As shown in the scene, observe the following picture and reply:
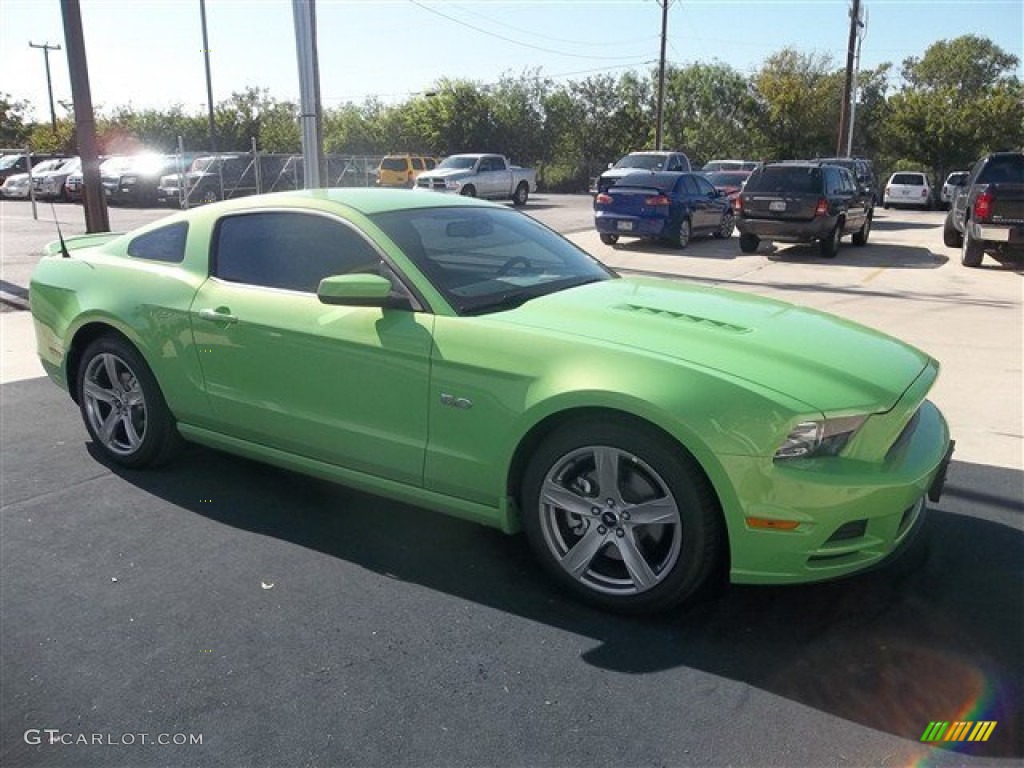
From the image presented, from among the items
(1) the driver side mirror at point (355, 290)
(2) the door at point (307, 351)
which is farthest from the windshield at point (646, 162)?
(1) the driver side mirror at point (355, 290)

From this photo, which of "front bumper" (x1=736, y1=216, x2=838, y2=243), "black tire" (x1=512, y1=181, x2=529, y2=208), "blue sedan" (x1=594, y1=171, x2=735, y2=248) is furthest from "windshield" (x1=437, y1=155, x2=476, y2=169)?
"front bumper" (x1=736, y1=216, x2=838, y2=243)

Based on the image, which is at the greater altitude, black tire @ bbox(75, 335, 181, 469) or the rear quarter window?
the rear quarter window

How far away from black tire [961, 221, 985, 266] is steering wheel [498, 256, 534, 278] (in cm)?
1264

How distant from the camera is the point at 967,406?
19.9ft

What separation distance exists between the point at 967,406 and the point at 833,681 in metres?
4.04

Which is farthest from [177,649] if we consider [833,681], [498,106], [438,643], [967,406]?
[498,106]

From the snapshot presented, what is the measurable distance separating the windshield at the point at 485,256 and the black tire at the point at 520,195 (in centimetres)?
2861

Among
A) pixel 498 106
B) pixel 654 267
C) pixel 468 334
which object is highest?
pixel 498 106

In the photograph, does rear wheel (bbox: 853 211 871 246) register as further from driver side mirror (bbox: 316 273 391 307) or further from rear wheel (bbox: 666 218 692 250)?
driver side mirror (bbox: 316 273 391 307)

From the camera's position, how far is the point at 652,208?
1648cm

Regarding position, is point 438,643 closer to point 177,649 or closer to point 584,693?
point 584,693

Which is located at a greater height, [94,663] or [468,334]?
A: [468,334]

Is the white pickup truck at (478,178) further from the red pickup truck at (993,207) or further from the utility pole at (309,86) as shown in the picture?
the utility pole at (309,86)

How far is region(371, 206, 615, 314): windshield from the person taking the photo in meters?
3.61
